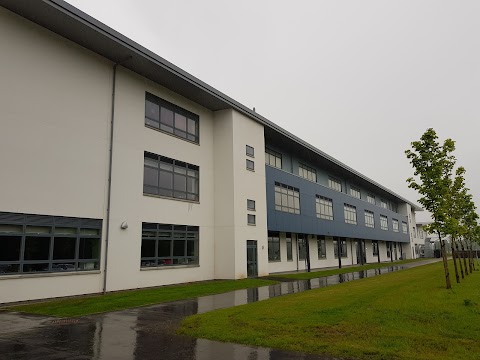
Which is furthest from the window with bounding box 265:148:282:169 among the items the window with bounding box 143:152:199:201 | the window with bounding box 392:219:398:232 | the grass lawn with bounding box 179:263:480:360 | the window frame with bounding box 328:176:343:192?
the window with bounding box 392:219:398:232

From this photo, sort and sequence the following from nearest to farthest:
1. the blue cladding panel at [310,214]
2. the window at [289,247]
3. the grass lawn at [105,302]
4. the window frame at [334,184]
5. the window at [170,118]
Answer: the grass lawn at [105,302], the window at [170,118], the blue cladding panel at [310,214], the window at [289,247], the window frame at [334,184]

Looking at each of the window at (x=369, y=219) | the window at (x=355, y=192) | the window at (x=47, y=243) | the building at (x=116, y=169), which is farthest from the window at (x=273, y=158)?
the window at (x=369, y=219)

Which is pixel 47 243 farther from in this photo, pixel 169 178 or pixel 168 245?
pixel 169 178

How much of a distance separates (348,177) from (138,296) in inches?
1594

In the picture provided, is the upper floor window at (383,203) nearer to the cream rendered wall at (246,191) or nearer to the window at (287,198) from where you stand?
the window at (287,198)

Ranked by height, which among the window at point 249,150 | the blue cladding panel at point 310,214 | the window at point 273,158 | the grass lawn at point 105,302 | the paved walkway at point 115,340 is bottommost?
the paved walkway at point 115,340

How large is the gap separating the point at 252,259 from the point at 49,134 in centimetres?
1602

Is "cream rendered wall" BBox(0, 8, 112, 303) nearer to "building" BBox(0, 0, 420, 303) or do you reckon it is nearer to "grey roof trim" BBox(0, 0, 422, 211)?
"building" BBox(0, 0, 420, 303)

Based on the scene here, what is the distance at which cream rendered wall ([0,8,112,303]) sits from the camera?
49.5 ft

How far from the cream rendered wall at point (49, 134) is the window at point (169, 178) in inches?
125

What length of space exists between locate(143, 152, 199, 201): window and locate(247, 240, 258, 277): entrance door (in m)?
5.30

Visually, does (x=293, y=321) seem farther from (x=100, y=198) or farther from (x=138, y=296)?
(x=100, y=198)

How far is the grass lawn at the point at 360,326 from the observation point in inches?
299

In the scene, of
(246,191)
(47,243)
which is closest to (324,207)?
(246,191)
